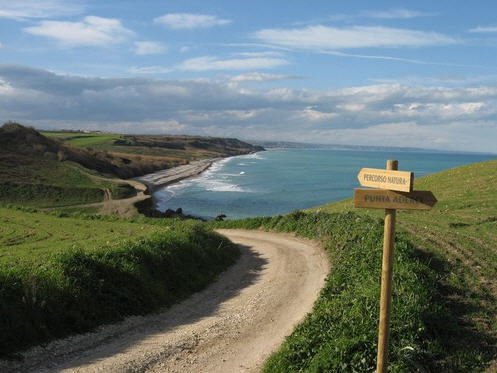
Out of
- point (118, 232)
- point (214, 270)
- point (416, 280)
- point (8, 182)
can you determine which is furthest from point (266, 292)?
point (8, 182)

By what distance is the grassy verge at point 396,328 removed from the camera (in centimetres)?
1017

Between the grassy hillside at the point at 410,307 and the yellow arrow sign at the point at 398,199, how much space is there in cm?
317

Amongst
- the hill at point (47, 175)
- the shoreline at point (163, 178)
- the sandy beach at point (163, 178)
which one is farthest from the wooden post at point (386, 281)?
the sandy beach at point (163, 178)

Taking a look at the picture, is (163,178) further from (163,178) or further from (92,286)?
(92,286)

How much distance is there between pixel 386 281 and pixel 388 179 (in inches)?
69.9

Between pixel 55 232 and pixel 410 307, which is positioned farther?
pixel 55 232

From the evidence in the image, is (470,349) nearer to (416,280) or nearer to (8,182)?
(416,280)

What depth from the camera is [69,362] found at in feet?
37.9

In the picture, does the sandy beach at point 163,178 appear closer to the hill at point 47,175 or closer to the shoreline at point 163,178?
the shoreline at point 163,178

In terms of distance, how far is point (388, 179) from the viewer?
8.76 metres

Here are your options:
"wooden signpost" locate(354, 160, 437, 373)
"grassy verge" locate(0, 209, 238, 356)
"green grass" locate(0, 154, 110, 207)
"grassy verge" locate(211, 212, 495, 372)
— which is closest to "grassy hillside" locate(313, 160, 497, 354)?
"grassy verge" locate(211, 212, 495, 372)

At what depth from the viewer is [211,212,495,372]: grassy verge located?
10.2 m

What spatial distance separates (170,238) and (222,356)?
9.15 metres

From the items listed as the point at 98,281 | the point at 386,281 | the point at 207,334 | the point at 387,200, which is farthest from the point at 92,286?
the point at 387,200
